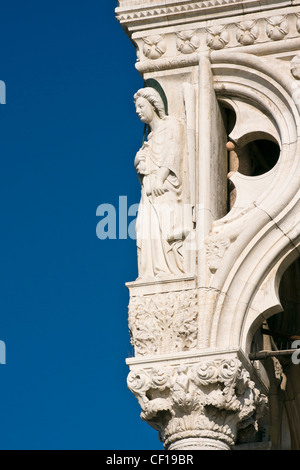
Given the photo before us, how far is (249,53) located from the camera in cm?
2147

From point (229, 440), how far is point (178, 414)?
642mm

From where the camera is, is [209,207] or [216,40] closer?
[209,207]

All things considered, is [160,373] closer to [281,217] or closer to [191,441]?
[191,441]

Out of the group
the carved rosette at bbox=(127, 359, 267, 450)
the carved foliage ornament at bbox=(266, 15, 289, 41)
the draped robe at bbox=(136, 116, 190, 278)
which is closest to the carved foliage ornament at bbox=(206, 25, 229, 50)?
the carved foliage ornament at bbox=(266, 15, 289, 41)

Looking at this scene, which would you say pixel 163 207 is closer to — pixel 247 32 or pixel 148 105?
pixel 148 105

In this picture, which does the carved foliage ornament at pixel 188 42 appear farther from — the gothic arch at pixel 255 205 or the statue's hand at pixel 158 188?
the statue's hand at pixel 158 188

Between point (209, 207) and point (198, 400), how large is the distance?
2.44 meters

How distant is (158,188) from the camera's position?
21.0 m

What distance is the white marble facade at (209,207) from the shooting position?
20047 mm

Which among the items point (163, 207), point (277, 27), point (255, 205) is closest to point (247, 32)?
point (277, 27)

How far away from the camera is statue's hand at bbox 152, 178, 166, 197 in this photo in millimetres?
21000

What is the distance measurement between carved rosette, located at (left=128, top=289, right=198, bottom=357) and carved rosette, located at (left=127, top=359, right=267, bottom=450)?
0.31 meters

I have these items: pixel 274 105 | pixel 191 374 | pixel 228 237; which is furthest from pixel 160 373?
pixel 274 105

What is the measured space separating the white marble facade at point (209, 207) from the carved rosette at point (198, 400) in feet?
0.05
